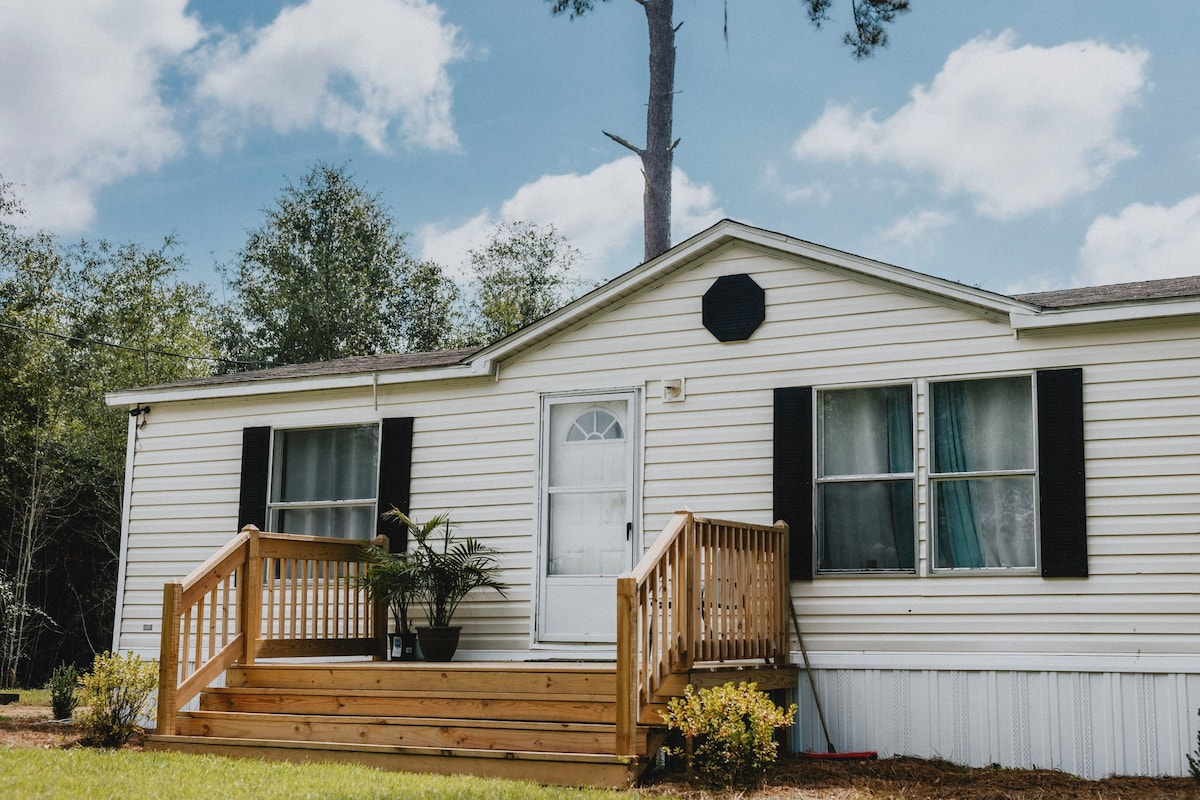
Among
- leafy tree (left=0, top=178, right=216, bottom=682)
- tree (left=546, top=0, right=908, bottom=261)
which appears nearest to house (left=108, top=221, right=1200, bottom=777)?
tree (left=546, top=0, right=908, bottom=261)

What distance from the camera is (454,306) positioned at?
26234mm

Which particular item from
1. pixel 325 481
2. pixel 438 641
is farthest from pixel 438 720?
pixel 325 481

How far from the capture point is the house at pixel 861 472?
7.44 metres

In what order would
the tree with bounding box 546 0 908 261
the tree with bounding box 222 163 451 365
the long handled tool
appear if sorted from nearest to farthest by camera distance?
the long handled tool < the tree with bounding box 546 0 908 261 < the tree with bounding box 222 163 451 365

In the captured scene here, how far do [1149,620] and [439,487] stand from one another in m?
5.21

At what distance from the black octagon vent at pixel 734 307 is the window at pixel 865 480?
740 mm

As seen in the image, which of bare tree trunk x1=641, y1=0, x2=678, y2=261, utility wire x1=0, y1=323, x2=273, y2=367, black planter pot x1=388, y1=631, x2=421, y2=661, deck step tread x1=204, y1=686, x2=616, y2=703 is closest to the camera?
deck step tread x1=204, y1=686, x2=616, y2=703

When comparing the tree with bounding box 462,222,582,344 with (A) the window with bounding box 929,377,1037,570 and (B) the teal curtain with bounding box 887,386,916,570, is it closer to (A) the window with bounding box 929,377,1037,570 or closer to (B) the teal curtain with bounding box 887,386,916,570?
(B) the teal curtain with bounding box 887,386,916,570

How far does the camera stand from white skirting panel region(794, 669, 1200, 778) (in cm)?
725

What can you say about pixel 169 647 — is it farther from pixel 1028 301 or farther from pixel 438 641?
pixel 1028 301

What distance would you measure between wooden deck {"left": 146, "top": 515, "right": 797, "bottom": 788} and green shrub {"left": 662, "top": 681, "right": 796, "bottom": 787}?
0.84 feet

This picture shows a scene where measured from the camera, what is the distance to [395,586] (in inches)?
361

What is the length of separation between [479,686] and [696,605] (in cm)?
151

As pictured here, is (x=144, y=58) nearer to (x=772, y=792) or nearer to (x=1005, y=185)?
(x=1005, y=185)
